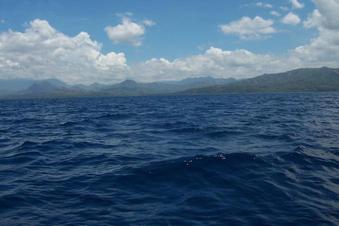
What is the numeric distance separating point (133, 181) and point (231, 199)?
4463mm

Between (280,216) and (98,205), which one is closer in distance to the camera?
(280,216)

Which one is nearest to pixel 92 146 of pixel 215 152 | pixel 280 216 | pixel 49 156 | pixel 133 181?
pixel 49 156

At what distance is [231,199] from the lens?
44.3 feet

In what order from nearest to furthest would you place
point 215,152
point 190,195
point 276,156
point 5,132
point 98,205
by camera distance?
point 98,205 → point 190,195 → point 276,156 → point 215,152 → point 5,132

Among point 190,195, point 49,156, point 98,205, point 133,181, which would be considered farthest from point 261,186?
point 49,156

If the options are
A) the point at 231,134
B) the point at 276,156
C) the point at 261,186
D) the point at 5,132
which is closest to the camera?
the point at 261,186

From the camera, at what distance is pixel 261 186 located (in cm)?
1506

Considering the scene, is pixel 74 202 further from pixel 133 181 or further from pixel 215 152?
pixel 215 152

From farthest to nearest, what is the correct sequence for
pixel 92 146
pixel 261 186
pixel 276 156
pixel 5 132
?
pixel 5 132
pixel 92 146
pixel 276 156
pixel 261 186

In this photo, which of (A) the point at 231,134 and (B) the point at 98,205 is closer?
(B) the point at 98,205

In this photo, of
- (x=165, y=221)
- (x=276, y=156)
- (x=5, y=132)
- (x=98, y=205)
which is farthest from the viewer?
(x=5, y=132)

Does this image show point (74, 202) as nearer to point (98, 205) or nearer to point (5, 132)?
point (98, 205)

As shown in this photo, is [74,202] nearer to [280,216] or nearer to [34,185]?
[34,185]

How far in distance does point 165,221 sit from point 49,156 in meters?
13.1
